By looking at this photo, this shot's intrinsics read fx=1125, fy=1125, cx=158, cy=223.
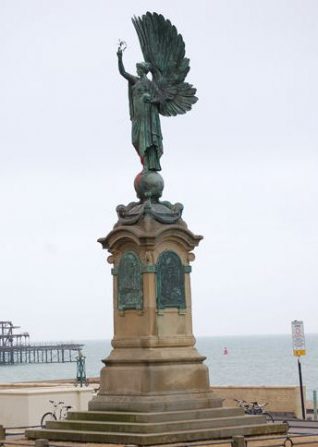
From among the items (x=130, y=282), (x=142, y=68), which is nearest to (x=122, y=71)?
(x=142, y=68)

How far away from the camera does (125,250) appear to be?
26.1m

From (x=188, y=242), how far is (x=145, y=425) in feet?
15.4

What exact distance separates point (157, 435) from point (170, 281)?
413 centimetres

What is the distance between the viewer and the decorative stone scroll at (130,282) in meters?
25.5

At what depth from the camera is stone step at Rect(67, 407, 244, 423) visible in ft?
78.4

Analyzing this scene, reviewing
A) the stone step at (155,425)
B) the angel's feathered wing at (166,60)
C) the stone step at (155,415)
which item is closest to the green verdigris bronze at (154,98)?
the angel's feathered wing at (166,60)

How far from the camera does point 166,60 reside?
27.7 m

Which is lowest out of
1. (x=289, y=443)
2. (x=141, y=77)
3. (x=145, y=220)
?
(x=289, y=443)

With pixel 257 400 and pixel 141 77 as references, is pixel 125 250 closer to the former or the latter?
pixel 141 77

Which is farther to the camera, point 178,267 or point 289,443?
point 178,267

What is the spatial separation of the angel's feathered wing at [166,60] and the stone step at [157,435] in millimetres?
7963

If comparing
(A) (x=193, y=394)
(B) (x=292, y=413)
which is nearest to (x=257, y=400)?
(B) (x=292, y=413)

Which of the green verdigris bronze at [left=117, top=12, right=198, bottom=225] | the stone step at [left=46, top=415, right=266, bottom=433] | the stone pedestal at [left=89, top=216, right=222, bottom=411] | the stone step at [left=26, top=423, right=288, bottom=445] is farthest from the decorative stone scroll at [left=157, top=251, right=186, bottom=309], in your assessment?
the stone step at [left=26, top=423, right=288, bottom=445]

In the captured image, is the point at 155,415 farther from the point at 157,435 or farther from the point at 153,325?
the point at 153,325
